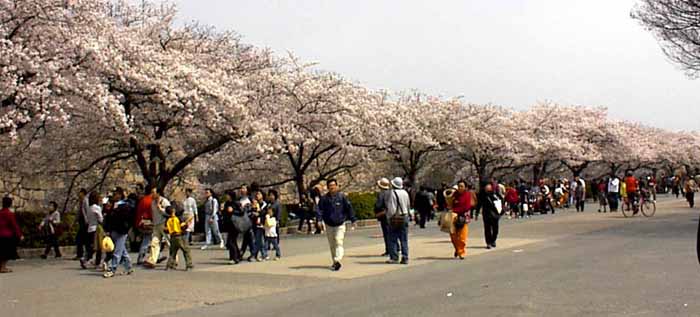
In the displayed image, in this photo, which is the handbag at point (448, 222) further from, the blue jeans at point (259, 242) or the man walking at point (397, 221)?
the blue jeans at point (259, 242)

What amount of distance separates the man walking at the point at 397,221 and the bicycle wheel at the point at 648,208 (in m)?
17.7

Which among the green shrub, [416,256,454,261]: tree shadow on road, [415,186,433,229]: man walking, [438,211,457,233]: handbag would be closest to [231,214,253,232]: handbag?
[416,256,454,261]: tree shadow on road

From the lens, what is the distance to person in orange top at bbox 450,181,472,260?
15.4 meters

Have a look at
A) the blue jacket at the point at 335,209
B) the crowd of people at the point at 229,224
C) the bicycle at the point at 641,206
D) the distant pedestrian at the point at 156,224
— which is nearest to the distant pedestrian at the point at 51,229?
the crowd of people at the point at 229,224

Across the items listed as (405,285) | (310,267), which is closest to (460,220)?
(310,267)

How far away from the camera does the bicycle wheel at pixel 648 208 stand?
97.3 feet

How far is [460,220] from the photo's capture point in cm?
1554

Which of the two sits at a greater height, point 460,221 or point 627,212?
point 460,221

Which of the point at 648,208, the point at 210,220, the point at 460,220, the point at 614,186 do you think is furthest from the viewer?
the point at 614,186

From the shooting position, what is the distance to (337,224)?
1389cm

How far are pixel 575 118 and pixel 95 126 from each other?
44.5 metres

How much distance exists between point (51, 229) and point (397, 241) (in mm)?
8872

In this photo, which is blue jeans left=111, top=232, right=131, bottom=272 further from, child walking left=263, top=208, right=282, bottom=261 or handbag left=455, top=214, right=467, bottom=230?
handbag left=455, top=214, right=467, bottom=230

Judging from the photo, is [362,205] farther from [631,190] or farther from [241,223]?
[241,223]
